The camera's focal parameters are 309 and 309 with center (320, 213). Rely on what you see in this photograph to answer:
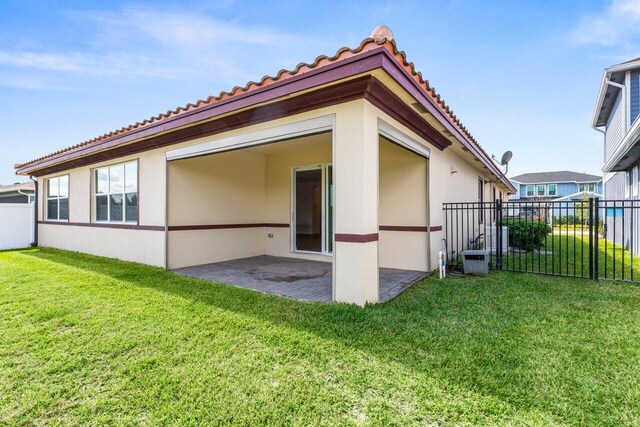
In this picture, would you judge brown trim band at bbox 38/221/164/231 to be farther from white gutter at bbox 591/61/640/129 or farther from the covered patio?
white gutter at bbox 591/61/640/129

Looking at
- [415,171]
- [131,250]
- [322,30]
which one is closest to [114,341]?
[131,250]

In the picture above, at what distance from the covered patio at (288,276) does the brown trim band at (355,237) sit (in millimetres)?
951

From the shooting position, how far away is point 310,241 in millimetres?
9367

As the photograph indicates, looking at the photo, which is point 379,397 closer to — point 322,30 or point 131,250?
point 131,250

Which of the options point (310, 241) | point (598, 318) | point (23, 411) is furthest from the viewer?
point (310, 241)

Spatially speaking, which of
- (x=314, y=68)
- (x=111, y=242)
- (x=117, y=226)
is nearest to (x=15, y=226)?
(x=111, y=242)

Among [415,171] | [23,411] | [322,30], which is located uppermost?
[322,30]

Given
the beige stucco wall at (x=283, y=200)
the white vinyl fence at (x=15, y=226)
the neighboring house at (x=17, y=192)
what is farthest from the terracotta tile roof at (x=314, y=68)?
the neighboring house at (x=17, y=192)

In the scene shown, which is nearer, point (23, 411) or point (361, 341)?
point (23, 411)

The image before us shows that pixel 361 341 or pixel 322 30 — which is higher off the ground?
pixel 322 30

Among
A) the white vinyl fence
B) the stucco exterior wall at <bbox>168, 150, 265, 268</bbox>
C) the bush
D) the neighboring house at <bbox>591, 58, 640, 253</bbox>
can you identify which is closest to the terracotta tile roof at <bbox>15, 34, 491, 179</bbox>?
the stucco exterior wall at <bbox>168, 150, 265, 268</bbox>

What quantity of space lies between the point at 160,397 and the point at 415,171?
5858 mm

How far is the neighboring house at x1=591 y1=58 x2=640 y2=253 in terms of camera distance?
28.5 ft

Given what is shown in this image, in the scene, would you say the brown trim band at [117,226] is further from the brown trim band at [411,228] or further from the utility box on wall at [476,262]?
the utility box on wall at [476,262]
